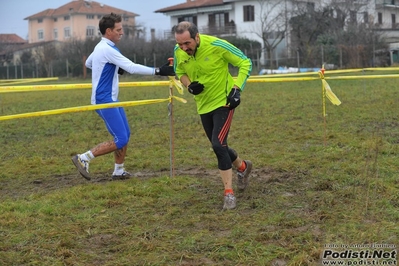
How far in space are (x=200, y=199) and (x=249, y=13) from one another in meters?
51.7

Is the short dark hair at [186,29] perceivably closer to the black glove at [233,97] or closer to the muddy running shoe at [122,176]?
the black glove at [233,97]

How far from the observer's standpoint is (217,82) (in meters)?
6.05

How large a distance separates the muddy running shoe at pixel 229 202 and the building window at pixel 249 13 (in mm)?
51513

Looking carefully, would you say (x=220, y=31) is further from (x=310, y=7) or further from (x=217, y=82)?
(x=217, y=82)

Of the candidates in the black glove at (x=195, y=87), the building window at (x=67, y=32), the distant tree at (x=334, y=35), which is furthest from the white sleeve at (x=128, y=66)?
the building window at (x=67, y=32)

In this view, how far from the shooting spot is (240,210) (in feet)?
18.8

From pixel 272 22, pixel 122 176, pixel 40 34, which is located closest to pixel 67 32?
pixel 40 34

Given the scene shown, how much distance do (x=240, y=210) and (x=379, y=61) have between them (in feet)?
112

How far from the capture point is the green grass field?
458cm

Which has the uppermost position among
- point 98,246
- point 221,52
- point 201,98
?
point 221,52

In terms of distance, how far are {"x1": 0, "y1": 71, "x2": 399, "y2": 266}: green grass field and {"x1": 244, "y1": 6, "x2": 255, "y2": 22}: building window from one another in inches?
1788

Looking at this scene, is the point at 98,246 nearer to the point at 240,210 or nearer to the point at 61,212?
the point at 61,212

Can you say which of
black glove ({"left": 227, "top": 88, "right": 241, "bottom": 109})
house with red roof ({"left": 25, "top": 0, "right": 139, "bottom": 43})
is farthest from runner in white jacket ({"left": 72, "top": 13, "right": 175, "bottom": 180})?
house with red roof ({"left": 25, "top": 0, "right": 139, "bottom": 43})

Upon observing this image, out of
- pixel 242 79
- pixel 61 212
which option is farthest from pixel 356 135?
pixel 61 212
